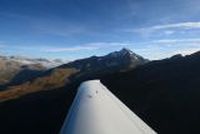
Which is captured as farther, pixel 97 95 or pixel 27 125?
pixel 27 125

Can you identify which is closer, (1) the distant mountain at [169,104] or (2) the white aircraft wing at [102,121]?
(2) the white aircraft wing at [102,121]

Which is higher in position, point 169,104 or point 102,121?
point 102,121

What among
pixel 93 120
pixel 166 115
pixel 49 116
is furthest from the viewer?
pixel 49 116

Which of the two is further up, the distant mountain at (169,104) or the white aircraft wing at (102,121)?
the white aircraft wing at (102,121)

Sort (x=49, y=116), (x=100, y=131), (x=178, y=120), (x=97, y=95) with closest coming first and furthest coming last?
(x=100, y=131) < (x=97, y=95) < (x=178, y=120) < (x=49, y=116)

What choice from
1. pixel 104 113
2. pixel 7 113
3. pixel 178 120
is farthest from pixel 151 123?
pixel 7 113

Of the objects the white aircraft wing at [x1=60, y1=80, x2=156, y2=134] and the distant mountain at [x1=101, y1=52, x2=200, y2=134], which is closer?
the white aircraft wing at [x1=60, y1=80, x2=156, y2=134]

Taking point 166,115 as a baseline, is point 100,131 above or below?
above

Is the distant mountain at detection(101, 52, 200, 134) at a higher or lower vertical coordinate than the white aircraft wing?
lower

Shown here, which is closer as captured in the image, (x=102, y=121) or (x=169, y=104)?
(x=102, y=121)

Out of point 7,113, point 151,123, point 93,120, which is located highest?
point 93,120

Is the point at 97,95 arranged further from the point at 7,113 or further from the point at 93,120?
the point at 7,113
